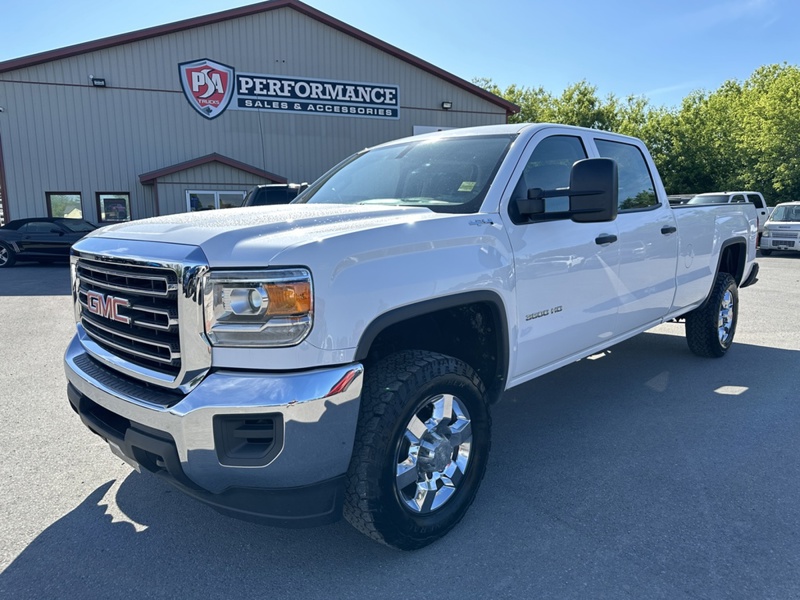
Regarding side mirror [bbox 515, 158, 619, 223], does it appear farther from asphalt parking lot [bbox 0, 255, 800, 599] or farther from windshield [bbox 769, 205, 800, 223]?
windshield [bbox 769, 205, 800, 223]

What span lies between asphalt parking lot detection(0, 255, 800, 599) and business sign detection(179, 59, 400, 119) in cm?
1580

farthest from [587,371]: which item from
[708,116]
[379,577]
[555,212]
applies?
[708,116]

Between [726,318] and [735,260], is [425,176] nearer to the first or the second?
[726,318]

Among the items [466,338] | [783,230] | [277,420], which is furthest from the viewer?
[783,230]

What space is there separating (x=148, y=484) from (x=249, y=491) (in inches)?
56.9

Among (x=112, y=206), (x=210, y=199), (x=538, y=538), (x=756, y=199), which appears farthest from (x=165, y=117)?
(x=756, y=199)

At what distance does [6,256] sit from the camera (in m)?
15.9

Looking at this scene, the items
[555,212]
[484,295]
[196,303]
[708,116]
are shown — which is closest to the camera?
[196,303]

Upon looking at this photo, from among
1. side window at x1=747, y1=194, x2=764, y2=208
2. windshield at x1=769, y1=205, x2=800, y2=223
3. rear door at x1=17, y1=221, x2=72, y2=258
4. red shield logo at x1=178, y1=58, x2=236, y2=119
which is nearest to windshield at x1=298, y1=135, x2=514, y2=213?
rear door at x1=17, y1=221, x2=72, y2=258

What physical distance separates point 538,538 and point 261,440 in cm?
142

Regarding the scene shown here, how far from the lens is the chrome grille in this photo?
2240 mm

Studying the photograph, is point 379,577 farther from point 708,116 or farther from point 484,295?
point 708,116

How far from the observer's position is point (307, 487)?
2158 mm

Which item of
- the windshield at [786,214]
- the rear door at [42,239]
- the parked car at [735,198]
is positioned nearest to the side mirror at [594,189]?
the parked car at [735,198]
